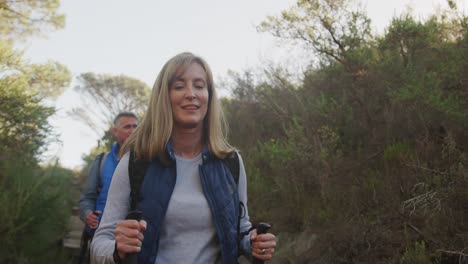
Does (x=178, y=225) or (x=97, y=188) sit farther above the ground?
(x=97, y=188)

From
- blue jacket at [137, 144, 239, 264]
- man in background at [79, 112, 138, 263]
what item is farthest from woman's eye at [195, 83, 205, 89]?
man in background at [79, 112, 138, 263]

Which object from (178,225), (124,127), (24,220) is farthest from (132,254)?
(24,220)

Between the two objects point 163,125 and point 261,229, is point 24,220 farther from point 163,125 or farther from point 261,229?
point 261,229

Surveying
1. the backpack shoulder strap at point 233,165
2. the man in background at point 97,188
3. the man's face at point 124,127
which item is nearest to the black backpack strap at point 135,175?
the backpack shoulder strap at point 233,165

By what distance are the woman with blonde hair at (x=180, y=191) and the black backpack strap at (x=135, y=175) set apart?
13mm

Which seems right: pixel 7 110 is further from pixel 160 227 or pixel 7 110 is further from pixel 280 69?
pixel 160 227

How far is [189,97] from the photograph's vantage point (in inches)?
82.5

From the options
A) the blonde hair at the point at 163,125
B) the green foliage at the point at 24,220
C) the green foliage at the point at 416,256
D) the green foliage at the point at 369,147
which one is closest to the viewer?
the blonde hair at the point at 163,125

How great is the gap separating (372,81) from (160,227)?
5348 mm

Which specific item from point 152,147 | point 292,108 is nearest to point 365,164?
point 292,108

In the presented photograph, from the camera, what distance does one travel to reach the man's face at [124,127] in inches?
203

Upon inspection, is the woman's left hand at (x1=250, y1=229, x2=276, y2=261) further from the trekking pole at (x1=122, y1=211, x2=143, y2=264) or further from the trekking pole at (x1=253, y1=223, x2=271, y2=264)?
the trekking pole at (x1=122, y1=211, x2=143, y2=264)

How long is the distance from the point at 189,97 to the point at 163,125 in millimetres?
194

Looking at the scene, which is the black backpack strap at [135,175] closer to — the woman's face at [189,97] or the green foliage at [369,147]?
the woman's face at [189,97]
